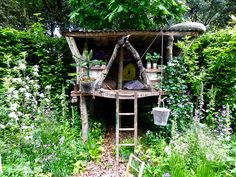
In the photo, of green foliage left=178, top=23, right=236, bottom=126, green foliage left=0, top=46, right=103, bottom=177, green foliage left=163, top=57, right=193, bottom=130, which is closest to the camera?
green foliage left=0, top=46, right=103, bottom=177

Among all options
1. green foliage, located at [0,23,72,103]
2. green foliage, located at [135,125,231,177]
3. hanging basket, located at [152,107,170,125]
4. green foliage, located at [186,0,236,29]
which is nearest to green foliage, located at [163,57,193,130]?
green foliage, located at [135,125,231,177]

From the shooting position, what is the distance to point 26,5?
30.7 feet

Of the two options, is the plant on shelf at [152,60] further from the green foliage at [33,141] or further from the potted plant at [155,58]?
the green foliage at [33,141]

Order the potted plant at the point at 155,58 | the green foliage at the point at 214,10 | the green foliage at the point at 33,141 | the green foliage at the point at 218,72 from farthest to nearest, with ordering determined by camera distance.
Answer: the green foliage at the point at 214,10, the potted plant at the point at 155,58, the green foliage at the point at 218,72, the green foliage at the point at 33,141

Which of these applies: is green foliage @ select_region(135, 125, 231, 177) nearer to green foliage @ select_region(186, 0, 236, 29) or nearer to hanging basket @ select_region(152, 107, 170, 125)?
hanging basket @ select_region(152, 107, 170, 125)

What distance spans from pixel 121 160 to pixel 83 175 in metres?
0.81

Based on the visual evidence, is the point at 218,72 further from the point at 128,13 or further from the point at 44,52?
the point at 44,52

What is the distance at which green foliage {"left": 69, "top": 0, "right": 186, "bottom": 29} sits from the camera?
521cm

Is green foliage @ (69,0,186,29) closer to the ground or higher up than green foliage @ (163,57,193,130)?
higher up

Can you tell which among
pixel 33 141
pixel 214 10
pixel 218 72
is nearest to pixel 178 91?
pixel 218 72

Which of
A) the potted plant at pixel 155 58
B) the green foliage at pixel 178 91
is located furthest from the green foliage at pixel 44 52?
the green foliage at pixel 178 91

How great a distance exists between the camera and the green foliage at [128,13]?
5215mm

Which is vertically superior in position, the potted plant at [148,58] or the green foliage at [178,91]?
the potted plant at [148,58]

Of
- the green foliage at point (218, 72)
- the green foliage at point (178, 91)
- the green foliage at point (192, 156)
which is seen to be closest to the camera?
the green foliage at point (192, 156)
